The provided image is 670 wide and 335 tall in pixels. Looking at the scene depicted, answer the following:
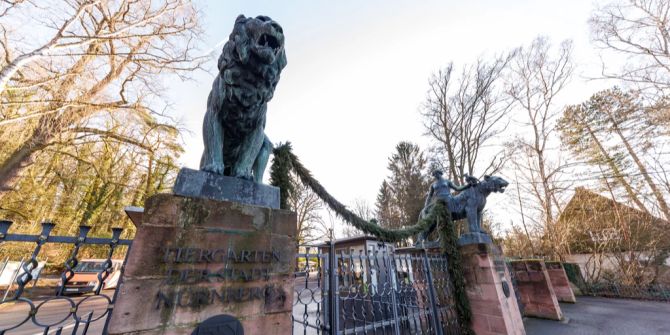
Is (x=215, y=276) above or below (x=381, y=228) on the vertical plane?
below

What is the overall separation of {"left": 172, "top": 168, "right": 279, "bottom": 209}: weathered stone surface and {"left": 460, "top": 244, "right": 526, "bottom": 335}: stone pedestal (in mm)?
4104

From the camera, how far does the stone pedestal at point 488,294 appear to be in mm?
4047

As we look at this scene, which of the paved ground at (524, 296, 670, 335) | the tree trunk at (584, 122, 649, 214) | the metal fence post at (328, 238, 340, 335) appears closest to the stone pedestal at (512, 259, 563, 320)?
the paved ground at (524, 296, 670, 335)

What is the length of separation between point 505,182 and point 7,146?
556 inches

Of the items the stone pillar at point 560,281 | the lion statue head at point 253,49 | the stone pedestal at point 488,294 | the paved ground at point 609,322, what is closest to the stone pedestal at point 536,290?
the paved ground at point 609,322

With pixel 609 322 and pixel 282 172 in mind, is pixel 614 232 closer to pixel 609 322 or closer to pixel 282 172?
pixel 609 322

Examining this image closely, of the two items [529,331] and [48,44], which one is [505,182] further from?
[48,44]

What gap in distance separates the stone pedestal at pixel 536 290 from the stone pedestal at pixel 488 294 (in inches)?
111

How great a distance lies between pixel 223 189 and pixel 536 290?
856 centimetres

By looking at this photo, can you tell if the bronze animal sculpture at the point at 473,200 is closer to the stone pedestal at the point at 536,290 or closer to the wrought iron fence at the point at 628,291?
the stone pedestal at the point at 536,290

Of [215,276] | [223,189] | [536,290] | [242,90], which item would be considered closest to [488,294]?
[536,290]

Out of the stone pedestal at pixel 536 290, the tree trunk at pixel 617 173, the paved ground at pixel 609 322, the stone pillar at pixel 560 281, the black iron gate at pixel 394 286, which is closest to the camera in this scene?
the black iron gate at pixel 394 286

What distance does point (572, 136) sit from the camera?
44.5ft

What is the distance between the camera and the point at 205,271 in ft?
5.79
